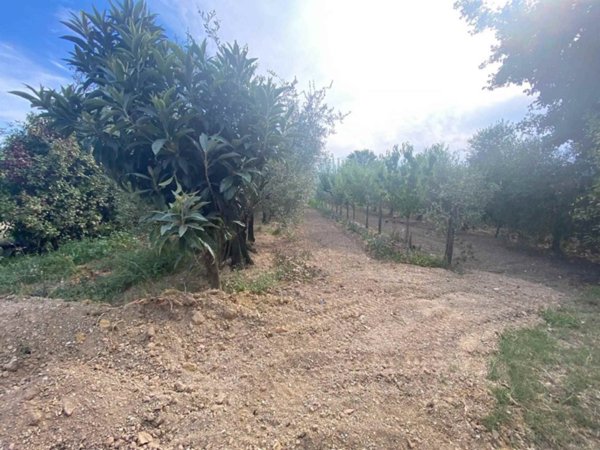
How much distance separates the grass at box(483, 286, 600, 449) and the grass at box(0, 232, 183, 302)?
13.8 feet

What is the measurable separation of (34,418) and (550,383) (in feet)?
13.5

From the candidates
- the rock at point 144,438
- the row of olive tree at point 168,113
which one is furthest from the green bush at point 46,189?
the rock at point 144,438

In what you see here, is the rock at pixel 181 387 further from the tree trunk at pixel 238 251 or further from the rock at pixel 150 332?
the tree trunk at pixel 238 251

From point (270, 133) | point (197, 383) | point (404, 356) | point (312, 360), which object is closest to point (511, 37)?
point (270, 133)

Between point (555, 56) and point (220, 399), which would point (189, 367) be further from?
point (555, 56)

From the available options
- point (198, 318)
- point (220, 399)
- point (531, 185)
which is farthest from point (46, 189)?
point (531, 185)

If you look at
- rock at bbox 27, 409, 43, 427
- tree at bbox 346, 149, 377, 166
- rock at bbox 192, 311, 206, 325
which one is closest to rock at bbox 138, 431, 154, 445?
rock at bbox 27, 409, 43, 427

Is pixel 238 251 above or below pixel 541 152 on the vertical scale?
below

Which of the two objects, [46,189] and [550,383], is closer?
[550,383]

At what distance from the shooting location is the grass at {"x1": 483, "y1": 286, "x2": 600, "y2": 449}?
1.75 meters

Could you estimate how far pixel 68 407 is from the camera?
5.78 feet

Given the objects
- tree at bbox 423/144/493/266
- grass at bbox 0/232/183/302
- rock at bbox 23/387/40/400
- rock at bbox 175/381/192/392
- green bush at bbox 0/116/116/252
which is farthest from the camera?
green bush at bbox 0/116/116/252

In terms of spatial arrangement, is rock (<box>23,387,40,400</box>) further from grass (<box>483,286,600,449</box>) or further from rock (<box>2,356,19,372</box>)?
grass (<box>483,286,600,449</box>)

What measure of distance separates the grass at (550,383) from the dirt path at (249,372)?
0.16 metres
